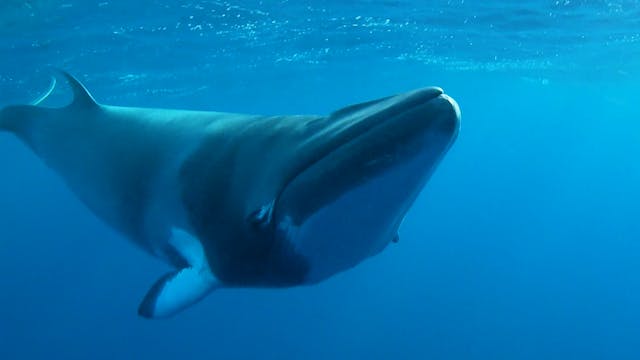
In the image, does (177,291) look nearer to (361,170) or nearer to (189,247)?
(189,247)

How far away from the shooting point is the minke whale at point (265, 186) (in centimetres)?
346

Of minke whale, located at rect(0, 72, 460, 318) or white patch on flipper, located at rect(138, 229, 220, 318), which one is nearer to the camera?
minke whale, located at rect(0, 72, 460, 318)

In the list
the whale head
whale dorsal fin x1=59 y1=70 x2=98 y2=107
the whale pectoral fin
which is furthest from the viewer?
whale dorsal fin x1=59 y1=70 x2=98 y2=107

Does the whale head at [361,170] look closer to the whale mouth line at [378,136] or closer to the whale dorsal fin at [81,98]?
the whale mouth line at [378,136]

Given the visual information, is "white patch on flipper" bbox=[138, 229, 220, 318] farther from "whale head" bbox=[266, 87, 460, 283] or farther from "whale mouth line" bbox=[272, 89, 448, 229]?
"whale mouth line" bbox=[272, 89, 448, 229]

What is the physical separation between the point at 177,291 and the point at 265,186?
1.31m

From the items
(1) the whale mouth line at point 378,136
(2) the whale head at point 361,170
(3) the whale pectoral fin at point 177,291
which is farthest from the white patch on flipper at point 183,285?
(1) the whale mouth line at point 378,136

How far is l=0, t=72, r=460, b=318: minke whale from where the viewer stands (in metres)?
3.46

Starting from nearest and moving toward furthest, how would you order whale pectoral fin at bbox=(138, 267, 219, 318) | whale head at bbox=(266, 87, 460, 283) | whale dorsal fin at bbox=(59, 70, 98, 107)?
whale head at bbox=(266, 87, 460, 283) < whale pectoral fin at bbox=(138, 267, 219, 318) < whale dorsal fin at bbox=(59, 70, 98, 107)

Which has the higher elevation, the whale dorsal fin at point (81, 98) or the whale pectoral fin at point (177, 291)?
the whale dorsal fin at point (81, 98)

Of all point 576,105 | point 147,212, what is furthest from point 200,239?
point 576,105

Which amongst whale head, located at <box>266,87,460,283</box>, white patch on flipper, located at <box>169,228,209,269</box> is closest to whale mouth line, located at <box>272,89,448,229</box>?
whale head, located at <box>266,87,460,283</box>

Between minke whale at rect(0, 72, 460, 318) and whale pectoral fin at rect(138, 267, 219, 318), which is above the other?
minke whale at rect(0, 72, 460, 318)

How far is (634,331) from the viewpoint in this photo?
4034 centimetres
